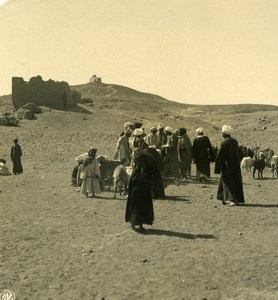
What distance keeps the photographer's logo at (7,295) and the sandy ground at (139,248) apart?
142 millimetres

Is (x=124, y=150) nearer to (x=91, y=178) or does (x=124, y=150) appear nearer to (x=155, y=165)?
(x=91, y=178)

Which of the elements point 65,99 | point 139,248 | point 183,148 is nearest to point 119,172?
point 183,148

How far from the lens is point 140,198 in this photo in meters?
9.00

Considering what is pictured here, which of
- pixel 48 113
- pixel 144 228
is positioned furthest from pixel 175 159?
pixel 48 113

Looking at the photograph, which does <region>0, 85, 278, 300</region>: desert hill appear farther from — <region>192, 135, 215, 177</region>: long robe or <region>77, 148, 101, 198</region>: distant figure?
<region>192, 135, 215, 177</region>: long robe

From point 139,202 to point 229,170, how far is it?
3152 mm

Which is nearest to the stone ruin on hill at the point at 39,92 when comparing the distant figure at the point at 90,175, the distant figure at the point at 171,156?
the distant figure at the point at 171,156

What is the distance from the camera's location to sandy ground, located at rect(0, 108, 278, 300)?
6.16m

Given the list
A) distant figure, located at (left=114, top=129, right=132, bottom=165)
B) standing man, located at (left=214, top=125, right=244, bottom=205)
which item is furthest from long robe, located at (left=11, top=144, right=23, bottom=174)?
standing man, located at (left=214, top=125, right=244, bottom=205)

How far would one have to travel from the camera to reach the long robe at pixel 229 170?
11367 millimetres

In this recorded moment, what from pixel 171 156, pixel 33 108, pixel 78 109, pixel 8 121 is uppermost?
pixel 78 109

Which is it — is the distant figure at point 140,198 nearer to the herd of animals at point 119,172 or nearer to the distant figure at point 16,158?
the herd of animals at point 119,172

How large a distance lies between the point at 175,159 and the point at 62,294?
1014 cm

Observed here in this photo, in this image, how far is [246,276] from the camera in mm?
6453
